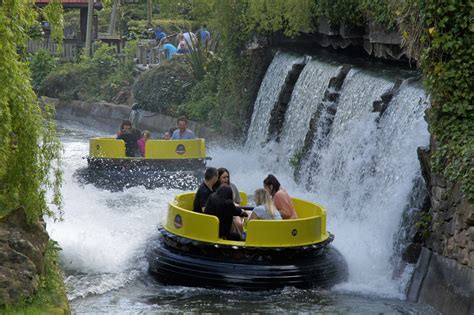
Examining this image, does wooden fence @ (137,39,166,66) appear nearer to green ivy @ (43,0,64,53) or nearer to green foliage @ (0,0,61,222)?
green ivy @ (43,0,64,53)

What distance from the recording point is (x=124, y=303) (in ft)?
44.4

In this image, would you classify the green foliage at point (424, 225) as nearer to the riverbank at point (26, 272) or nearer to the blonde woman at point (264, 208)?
the blonde woman at point (264, 208)

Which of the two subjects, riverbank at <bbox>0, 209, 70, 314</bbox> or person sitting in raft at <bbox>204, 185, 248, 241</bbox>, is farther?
person sitting in raft at <bbox>204, 185, 248, 241</bbox>

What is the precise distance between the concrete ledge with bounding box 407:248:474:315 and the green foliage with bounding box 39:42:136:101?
21.8 metres

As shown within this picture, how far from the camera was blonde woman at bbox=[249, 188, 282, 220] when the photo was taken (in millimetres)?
14062

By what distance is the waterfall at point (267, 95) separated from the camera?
24109 mm

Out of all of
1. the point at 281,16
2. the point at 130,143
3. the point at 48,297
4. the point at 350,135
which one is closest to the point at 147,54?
the point at 281,16

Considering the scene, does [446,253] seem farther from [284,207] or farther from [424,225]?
[284,207]

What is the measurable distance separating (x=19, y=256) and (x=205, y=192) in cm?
A: 468

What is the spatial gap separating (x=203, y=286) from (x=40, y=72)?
2419 cm

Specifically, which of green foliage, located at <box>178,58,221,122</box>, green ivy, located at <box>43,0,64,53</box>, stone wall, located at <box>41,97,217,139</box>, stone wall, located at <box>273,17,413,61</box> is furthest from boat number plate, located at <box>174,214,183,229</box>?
green foliage, located at <box>178,58,221,122</box>

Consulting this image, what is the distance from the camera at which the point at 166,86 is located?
30953 millimetres

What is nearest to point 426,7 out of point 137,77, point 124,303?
point 124,303

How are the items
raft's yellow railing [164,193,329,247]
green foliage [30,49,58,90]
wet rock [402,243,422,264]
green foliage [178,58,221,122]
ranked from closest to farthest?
raft's yellow railing [164,193,329,247] < wet rock [402,243,422,264] < green foliage [178,58,221,122] < green foliage [30,49,58,90]
